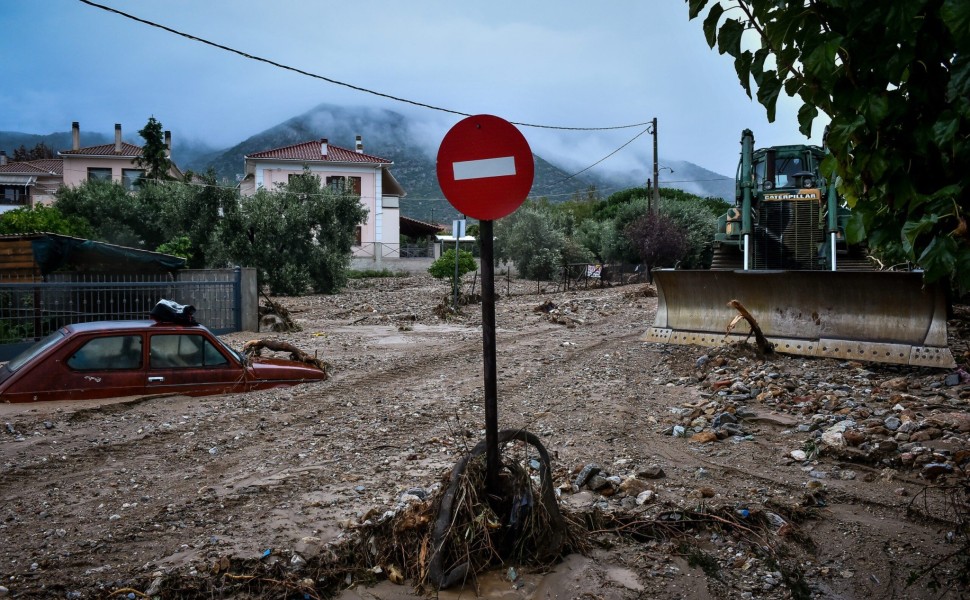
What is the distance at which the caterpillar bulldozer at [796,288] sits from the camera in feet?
29.9

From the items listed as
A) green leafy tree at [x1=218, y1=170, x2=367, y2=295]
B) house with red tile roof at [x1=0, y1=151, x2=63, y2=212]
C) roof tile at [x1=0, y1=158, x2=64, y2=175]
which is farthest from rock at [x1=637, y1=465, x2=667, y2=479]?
roof tile at [x1=0, y1=158, x2=64, y2=175]

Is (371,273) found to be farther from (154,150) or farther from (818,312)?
(818,312)

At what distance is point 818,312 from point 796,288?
45 cm

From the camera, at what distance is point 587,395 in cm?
904

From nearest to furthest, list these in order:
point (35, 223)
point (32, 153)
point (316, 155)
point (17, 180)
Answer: point (35, 223) → point (316, 155) → point (17, 180) → point (32, 153)

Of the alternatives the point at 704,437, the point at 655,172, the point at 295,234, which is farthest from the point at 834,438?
the point at 655,172

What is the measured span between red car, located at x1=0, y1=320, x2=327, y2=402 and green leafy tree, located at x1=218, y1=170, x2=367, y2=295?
20.7 meters

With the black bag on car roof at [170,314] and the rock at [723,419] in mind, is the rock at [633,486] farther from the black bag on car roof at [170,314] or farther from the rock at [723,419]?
the black bag on car roof at [170,314]

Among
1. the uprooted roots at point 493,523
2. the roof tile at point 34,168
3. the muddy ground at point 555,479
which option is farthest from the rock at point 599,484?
the roof tile at point 34,168

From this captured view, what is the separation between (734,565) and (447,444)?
10.6ft

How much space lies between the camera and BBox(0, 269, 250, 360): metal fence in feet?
42.2

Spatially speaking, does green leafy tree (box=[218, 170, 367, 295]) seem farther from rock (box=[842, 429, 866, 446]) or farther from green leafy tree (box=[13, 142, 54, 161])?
green leafy tree (box=[13, 142, 54, 161])

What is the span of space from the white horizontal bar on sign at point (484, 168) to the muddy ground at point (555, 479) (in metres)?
2.06

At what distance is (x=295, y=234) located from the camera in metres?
30.5
